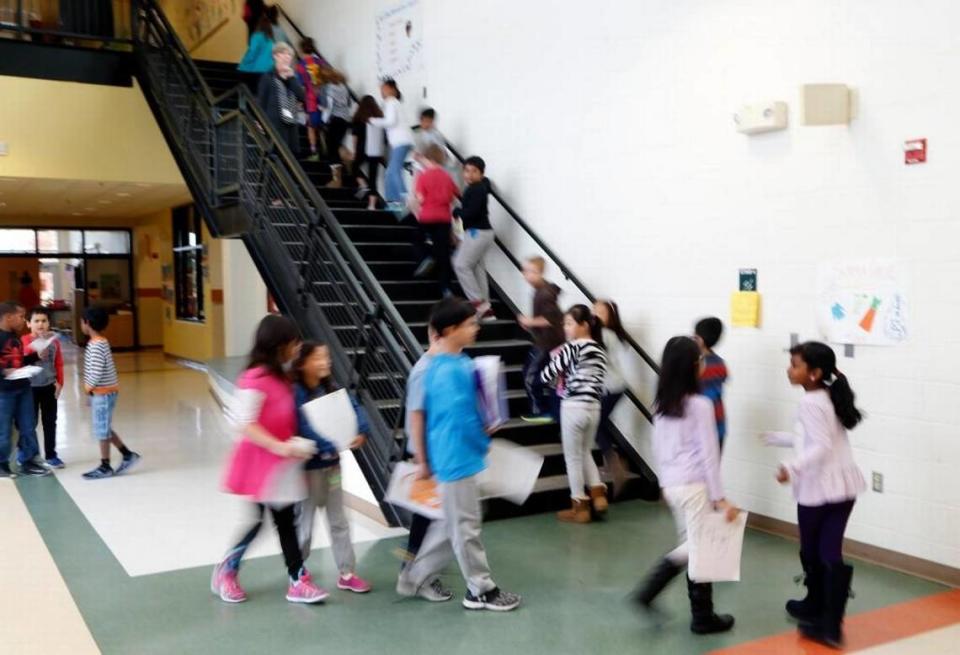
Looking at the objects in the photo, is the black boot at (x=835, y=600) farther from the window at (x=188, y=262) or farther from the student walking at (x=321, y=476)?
the window at (x=188, y=262)

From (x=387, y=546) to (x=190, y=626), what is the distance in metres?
1.39

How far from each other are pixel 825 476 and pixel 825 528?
241 millimetres

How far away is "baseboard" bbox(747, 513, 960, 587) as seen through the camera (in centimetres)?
425

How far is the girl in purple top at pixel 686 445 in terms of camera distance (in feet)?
11.4

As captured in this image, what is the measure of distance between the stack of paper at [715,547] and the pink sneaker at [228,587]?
207 centimetres

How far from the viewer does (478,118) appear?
782 centimetres

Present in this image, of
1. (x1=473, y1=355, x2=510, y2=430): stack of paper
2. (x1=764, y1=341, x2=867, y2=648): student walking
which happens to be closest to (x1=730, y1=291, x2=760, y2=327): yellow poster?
(x1=764, y1=341, x2=867, y2=648): student walking

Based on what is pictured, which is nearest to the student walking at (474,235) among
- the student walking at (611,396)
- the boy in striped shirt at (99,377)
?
the student walking at (611,396)

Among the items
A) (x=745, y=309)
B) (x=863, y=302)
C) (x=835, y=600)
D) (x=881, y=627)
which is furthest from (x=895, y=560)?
(x=745, y=309)

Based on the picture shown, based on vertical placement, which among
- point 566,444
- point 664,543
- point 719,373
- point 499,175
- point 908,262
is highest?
point 499,175

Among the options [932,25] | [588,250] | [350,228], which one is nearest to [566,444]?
[588,250]

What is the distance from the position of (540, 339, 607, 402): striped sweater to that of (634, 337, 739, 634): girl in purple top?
1735 mm

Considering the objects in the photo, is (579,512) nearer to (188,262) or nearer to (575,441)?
(575,441)

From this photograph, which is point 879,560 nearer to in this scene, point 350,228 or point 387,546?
point 387,546
